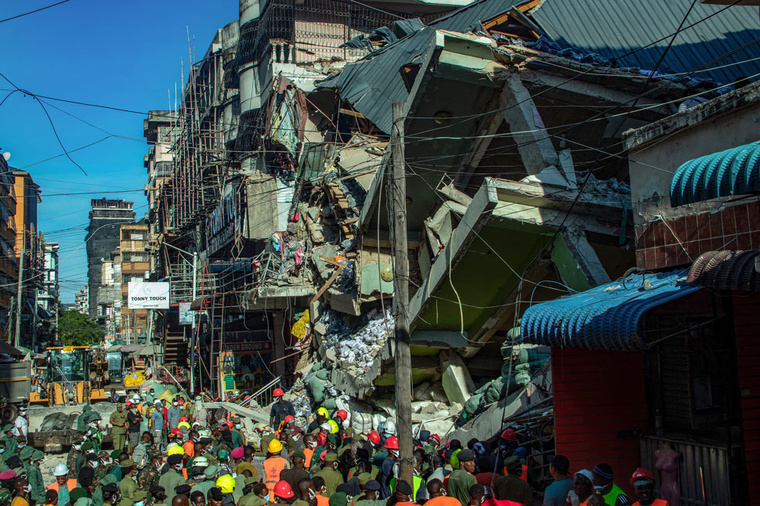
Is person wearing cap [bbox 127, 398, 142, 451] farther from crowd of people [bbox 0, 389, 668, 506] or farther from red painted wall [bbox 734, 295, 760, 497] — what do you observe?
red painted wall [bbox 734, 295, 760, 497]

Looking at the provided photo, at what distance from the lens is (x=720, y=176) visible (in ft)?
20.7

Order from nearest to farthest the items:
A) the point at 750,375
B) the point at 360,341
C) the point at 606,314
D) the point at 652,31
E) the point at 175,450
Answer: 1. the point at 750,375
2. the point at 606,314
3. the point at 175,450
4. the point at 652,31
5. the point at 360,341

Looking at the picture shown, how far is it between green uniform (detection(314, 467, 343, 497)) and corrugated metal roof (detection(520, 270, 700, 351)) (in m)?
2.95

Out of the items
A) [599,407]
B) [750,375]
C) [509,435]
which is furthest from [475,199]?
[750,375]

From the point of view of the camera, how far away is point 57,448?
1798 centimetres

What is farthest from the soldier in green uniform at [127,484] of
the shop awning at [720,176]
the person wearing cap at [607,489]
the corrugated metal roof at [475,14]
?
the corrugated metal roof at [475,14]

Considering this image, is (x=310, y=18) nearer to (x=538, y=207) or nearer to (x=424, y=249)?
(x=424, y=249)

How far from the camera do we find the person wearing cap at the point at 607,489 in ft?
18.2

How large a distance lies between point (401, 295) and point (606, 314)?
3031 millimetres

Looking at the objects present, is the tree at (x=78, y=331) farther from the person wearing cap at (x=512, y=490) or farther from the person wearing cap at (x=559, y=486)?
the person wearing cap at (x=559, y=486)

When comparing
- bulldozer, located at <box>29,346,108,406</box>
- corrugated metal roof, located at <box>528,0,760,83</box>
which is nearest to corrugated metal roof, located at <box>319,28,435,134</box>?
corrugated metal roof, located at <box>528,0,760,83</box>

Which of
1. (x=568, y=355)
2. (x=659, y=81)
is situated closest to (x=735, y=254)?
(x=568, y=355)

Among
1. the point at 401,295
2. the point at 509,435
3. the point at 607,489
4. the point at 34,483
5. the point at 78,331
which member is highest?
the point at 401,295

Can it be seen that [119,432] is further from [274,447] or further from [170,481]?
[170,481]
